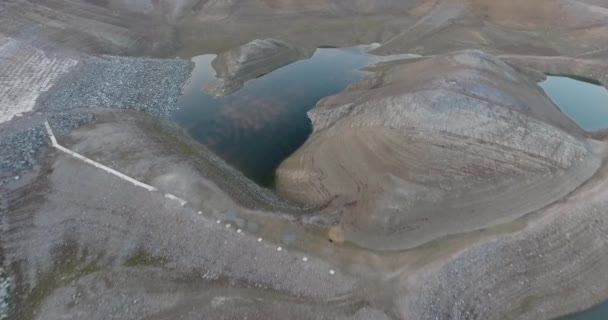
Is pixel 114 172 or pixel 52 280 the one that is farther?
pixel 114 172

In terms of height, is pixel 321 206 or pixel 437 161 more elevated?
pixel 437 161

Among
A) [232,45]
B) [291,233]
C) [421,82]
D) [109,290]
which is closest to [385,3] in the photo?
[232,45]

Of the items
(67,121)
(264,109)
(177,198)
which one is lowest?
(264,109)

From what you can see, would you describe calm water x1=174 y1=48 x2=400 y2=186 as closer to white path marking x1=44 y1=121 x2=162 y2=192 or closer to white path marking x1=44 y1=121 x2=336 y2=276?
white path marking x1=44 y1=121 x2=336 y2=276

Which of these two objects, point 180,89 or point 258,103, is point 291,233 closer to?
point 258,103

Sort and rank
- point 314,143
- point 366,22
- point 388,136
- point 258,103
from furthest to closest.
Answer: point 366,22
point 258,103
point 314,143
point 388,136

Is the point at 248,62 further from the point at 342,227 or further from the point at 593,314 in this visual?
the point at 593,314

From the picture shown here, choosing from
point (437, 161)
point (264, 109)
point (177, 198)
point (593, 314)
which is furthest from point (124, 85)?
point (593, 314)

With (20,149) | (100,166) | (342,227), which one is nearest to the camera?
(342,227)
